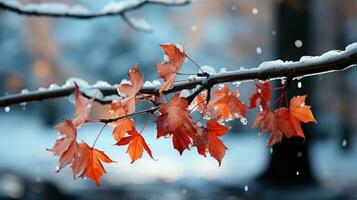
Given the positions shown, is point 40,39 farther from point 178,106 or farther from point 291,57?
point 178,106

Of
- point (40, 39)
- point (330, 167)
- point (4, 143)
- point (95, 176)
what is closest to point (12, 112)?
point (4, 143)

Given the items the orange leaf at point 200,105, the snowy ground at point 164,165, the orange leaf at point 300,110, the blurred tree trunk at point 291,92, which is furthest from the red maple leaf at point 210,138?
the blurred tree trunk at point 291,92

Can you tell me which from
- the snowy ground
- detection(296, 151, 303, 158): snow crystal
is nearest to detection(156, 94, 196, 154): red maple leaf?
the snowy ground

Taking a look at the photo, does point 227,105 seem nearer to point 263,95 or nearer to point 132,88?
point 263,95

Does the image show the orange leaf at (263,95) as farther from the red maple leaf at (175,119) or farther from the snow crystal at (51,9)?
the snow crystal at (51,9)

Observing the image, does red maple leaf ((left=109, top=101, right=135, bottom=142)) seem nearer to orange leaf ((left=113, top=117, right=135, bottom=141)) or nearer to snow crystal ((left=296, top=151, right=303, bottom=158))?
orange leaf ((left=113, top=117, right=135, bottom=141))

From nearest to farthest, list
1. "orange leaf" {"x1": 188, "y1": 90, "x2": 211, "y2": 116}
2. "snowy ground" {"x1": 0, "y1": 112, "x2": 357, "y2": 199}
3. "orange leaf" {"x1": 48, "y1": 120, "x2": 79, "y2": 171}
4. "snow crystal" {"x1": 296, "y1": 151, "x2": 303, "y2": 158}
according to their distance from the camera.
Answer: "orange leaf" {"x1": 48, "y1": 120, "x2": 79, "y2": 171}, "orange leaf" {"x1": 188, "y1": 90, "x2": 211, "y2": 116}, "snow crystal" {"x1": 296, "y1": 151, "x2": 303, "y2": 158}, "snowy ground" {"x1": 0, "y1": 112, "x2": 357, "y2": 199}
